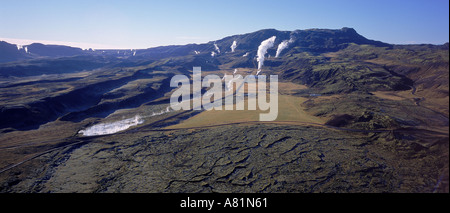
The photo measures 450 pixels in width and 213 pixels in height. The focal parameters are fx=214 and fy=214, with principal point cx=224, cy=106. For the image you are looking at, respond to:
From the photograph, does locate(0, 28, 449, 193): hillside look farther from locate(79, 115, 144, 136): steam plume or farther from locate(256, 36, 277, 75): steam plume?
locate(256, 36, 277, 75): steam plume

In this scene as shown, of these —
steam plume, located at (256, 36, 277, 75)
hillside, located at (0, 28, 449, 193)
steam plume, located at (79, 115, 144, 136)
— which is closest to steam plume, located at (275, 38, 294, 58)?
steam plume, located at (256, 36, 277, 75)

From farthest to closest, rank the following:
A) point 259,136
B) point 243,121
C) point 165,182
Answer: point 243,121 < point 259,136 < point 165,182

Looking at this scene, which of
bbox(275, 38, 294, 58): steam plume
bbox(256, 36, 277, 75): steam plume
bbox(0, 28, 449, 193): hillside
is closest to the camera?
bbox(0, 28, 449, 193): hillside

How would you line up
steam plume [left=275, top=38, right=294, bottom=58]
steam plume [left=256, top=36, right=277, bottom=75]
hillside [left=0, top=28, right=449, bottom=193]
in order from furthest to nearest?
1. steam plume [left=256, top=36, right=277, bottom=75]
2. steam plume [left=275, top=38, right=294, bottom=58]
3. hillside [left=0, top=28, right=449, bottom=193]

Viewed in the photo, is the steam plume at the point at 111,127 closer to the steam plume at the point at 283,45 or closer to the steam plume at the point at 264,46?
the steam plume at the point at 264,46

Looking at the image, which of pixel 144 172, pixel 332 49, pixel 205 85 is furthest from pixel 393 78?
pixel 332 49

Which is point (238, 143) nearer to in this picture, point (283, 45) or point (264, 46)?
point (283, 45)

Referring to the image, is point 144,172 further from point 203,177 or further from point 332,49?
→ point 332,49

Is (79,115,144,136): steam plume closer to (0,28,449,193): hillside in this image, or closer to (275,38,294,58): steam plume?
(0,28,449,193): hillside

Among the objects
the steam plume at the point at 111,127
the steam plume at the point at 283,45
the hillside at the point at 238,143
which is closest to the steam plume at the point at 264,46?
the steam plume at the point at 283,45

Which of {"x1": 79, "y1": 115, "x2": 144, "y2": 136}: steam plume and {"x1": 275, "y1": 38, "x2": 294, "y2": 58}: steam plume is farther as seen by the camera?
{"x1": 275, "y1": 38, "x2": 294, "y2": 58}: steam plume

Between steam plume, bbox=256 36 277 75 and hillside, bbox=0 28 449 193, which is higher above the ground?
steam plume, bbox=256 36 277 75
